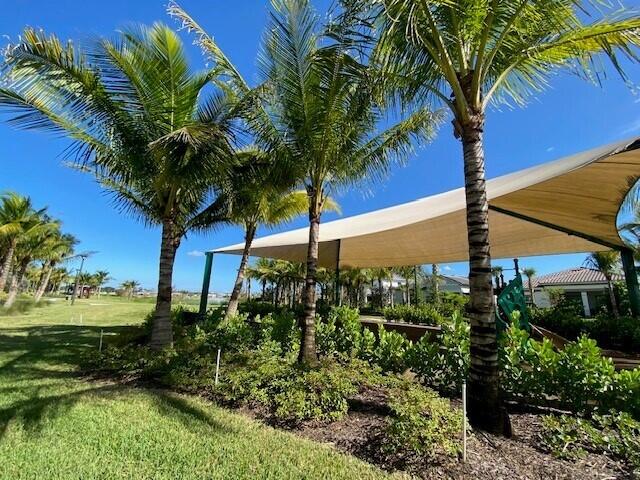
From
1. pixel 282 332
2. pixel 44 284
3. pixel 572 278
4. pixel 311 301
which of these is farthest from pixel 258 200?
pixel 44 284

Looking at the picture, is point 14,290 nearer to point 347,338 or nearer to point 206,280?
A: point 206,280

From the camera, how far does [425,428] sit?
3.29 m

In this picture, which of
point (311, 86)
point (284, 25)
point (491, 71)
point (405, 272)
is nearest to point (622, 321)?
point (491, 71)

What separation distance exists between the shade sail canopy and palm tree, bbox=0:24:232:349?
3.98 m

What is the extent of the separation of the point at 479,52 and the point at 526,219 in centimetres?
454

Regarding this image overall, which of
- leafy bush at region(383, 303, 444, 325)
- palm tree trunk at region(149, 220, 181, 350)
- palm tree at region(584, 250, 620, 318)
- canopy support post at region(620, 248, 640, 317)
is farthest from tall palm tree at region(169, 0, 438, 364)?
palm tree at region(584, 250, 620, 318)

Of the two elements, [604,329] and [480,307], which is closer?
[480,307]

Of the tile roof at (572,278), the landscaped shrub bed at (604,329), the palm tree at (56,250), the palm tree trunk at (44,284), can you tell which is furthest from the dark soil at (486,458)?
the palm tree trunk at (44,284)

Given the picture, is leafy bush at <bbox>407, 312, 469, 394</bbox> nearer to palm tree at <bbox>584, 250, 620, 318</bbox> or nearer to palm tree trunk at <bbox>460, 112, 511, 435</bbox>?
palm tree trunk at <bbox>460, 112, 511, 435</bbox>

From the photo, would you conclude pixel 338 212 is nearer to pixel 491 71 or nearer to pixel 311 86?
pixel 311 86

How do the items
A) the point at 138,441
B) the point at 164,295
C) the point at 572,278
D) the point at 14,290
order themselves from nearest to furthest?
the point at 138,441, the point at 164,295, the point at 14,290, the point at 572,278

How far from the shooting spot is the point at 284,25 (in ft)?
19.0

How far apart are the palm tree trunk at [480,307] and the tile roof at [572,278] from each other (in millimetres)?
30867

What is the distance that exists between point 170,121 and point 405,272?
29.4 m
